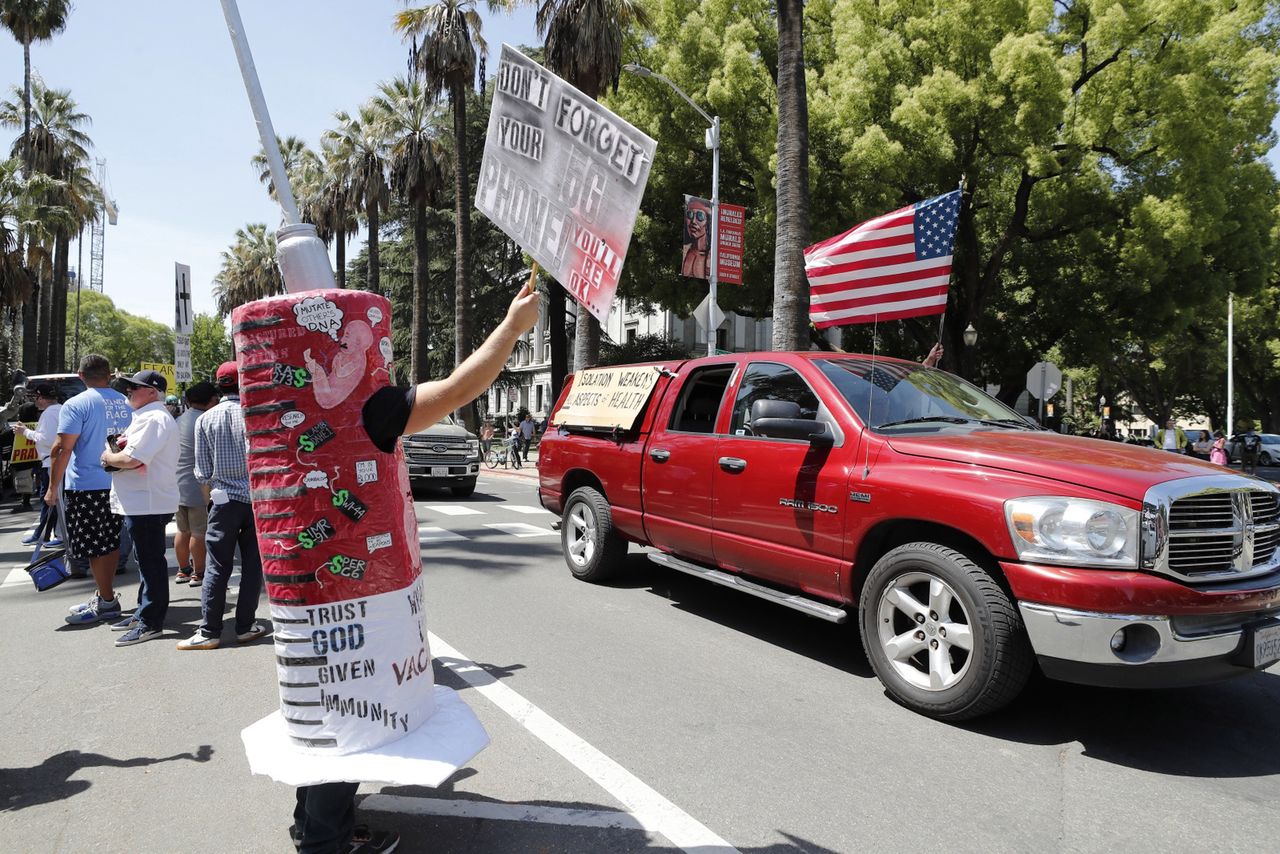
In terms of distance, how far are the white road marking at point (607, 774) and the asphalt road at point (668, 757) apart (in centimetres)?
1

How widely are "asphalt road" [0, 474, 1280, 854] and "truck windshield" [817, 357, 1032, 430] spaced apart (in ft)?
5.08

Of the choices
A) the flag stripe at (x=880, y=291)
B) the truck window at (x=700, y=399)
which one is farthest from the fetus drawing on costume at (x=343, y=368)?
the flag stripe at (x=880, y=291)

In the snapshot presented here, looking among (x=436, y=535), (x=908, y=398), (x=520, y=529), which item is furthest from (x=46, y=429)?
(x=908, y=398)

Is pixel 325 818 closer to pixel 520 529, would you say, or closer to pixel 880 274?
pixel 880 274

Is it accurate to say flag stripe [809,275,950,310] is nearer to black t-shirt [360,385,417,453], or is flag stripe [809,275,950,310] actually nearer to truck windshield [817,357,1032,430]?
truck windshield [817,357,1032,430]

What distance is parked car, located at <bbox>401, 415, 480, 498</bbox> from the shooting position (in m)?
15.4

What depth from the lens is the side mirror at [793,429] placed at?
15.2 ft

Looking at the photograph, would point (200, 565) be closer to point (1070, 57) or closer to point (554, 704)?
point (554, 704)

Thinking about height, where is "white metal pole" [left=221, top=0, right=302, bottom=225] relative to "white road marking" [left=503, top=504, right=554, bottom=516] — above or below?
above

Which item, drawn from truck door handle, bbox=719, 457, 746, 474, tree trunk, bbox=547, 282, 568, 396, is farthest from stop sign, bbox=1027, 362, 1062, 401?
tree trunk, bbox=547, 282, 568, 396

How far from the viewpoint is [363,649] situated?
2.58 m

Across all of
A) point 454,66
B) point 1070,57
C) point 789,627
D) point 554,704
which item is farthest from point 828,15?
point 554,704

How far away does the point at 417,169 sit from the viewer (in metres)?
29.9

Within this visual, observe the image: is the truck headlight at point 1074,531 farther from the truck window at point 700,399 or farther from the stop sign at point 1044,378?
the stop sign at point 1044,378
